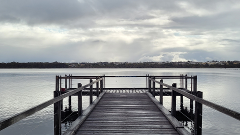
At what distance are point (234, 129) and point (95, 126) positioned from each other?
12.9 m

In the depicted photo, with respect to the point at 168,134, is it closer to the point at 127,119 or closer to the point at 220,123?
the point at 127,119

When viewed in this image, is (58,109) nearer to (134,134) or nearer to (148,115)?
(134,134)

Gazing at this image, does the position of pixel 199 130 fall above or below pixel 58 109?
below

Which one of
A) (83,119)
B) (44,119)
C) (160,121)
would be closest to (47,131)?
(44,119)

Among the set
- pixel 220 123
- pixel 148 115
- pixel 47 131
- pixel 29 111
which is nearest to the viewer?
Result: pixel 29 111

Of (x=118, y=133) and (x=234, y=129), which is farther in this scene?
(x=234, y=129)

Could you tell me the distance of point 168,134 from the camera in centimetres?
436

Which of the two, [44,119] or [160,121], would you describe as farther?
[44,119]

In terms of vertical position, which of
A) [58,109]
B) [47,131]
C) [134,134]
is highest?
[58,109]

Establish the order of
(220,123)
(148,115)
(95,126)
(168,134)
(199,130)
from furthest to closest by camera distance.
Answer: (220,123) → (148,115) → (95,126) → (168,134) → (199,130)

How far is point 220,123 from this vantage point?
15430mm

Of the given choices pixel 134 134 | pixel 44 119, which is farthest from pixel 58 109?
pixel 44 119

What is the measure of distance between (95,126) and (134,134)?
1.07m

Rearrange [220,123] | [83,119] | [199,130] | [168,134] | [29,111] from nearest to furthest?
1. [29,111]
2. [199,130]
3. [168,134]
4. [83,119]
5. [220,123]
